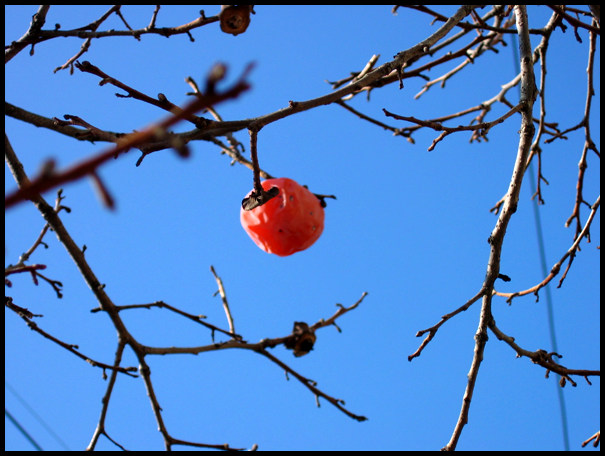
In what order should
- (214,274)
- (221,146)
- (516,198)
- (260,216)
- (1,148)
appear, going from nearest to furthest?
1. (1,148)
2. (516,198)
3. (260,216)
4. (214,274)
5. (221,146)

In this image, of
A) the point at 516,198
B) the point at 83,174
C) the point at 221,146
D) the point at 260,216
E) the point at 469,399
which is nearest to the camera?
the point at 83,174

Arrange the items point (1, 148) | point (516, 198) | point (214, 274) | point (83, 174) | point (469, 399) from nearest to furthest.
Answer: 1. point (83, 174)
2. point (1, 148)
3. point (469, 399)
4. point (516, 198)
5. point (214, 274)

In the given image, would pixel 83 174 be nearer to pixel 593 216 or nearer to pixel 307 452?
pixel 307 452

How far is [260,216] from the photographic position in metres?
2.13

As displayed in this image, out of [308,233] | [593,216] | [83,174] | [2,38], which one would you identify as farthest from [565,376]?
[2,38]

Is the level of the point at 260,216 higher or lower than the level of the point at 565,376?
higher

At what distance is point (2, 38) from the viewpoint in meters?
Answer: 1.89

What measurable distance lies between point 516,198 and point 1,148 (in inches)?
65.0

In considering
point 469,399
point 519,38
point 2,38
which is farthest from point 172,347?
point 519,38

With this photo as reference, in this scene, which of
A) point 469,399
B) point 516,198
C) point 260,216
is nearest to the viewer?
point 469,399

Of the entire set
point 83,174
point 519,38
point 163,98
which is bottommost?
point 83,174

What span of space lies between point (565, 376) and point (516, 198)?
623 mm

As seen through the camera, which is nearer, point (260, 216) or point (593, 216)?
point (260, 216)

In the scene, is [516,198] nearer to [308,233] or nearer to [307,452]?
[308,233]
